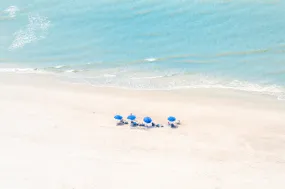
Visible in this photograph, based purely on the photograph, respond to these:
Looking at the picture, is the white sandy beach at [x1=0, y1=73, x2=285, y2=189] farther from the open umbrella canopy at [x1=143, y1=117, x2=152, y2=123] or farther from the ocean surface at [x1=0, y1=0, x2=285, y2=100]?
the ocean surface at [x1=0, y1=0, x2=285, y2=100]

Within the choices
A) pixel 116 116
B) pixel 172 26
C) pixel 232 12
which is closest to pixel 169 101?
pixel 116 116

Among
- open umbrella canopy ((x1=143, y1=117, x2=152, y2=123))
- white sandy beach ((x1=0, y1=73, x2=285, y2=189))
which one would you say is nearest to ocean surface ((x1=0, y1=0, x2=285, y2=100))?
white sandy beach ((x1=0, y1=73, x2=285, y2=189))

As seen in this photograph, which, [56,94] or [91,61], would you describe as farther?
[91,61]

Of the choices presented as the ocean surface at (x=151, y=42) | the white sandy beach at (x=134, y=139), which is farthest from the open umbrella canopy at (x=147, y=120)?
the ocean surface at (x=151, y=42)

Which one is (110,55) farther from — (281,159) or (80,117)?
(281,159)

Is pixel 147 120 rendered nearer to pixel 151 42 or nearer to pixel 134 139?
pixel 134 139

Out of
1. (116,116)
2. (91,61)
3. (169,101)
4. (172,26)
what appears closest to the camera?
(116,116)

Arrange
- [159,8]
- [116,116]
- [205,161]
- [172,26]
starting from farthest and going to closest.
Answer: [159,8]
[172,26]
[116,116]
[205,161]

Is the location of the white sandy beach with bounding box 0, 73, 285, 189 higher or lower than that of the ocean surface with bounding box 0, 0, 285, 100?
lower
